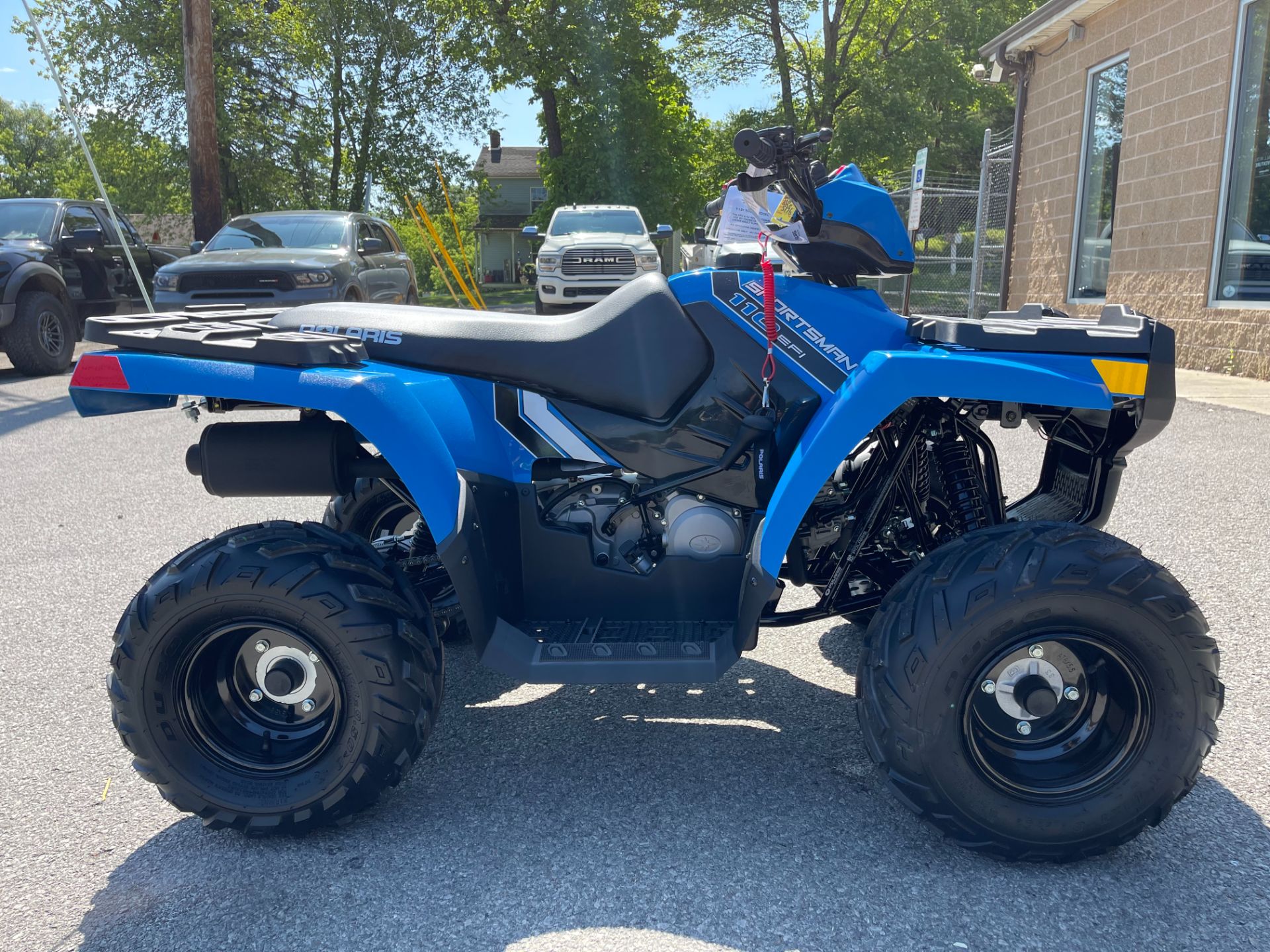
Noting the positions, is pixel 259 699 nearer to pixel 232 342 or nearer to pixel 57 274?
pixel 232 342

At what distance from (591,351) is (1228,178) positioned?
9705 millimetres

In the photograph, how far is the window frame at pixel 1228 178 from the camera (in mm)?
9664

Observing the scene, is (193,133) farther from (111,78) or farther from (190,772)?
(190,772)

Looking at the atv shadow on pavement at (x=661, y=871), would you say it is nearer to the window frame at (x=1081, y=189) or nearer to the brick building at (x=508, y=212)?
the window frame at (x=1081, y=189)

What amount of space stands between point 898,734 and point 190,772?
5.81ft

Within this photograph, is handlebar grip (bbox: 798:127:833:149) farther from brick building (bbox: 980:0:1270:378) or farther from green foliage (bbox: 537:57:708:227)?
green foliage (bbox: 537:57:708:227)

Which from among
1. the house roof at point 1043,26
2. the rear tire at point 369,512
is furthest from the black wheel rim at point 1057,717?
the house roof at point 1043,26

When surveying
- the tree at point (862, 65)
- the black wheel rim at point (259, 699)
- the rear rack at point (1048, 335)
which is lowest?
the black wheel rim at point (259, 699)

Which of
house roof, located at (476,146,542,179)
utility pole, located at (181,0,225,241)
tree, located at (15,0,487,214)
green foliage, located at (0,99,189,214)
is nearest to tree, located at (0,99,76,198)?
green foliage, located at (0,99,189,214)

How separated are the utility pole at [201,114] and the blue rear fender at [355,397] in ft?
50.1

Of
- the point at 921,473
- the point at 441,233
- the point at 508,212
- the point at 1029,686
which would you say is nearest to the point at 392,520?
the point at 921,473

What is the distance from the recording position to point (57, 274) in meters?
11.9

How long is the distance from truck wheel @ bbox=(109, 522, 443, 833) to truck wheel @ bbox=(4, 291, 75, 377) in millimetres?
10590

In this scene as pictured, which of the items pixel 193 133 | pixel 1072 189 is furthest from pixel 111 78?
pixel 1072 189
